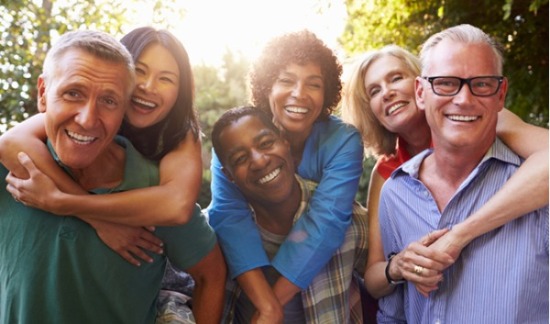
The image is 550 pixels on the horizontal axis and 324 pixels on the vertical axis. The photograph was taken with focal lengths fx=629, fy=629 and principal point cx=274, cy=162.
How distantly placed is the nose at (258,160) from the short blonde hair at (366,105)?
2.59 feet

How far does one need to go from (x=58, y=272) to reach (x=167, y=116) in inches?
32.9

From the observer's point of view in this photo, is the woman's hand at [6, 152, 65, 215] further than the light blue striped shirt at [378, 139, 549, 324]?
No

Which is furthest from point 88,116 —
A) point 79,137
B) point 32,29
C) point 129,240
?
point 32,29

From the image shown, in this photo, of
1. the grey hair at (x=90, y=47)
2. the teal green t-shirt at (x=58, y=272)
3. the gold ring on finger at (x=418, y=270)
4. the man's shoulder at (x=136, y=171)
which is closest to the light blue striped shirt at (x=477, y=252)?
the gold ring on finger at (x=418, y=270)

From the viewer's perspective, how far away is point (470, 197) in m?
2.55

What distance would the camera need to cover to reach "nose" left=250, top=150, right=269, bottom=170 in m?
2.89

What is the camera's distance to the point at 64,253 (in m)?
2.29

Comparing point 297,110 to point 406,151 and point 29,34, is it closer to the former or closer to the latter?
point 406,151

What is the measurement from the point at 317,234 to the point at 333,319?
0.41 meters

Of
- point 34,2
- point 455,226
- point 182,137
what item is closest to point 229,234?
point 182,137

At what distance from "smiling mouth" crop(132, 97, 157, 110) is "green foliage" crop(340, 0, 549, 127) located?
3444 mm

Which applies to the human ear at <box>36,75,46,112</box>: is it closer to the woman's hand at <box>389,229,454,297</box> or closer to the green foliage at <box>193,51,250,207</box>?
the woman's hand at <box>389,229,454,297</box>

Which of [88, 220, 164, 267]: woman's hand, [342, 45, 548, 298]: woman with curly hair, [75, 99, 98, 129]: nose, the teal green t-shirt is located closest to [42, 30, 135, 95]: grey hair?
[75, 99, 98, 129]: nose

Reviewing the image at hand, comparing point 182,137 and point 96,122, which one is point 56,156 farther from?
point 182,137
